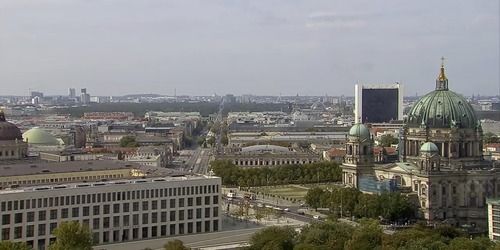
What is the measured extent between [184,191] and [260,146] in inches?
3323

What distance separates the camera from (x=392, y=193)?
3654 inches

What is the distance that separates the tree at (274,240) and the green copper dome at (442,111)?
138 feet

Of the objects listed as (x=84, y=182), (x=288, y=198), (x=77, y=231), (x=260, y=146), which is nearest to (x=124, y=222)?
(x=84, y=182)

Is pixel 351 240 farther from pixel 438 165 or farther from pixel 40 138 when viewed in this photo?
pixel 40 138

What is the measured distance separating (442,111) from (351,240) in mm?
43430

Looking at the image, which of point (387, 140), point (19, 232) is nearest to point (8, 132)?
point (19, 232)

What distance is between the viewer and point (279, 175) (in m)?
128

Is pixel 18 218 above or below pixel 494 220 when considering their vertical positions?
above

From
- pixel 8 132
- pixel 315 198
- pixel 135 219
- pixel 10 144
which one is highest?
pixel 8 132

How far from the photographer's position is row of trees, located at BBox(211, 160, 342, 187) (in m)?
126

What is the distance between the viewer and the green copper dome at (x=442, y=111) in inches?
4018

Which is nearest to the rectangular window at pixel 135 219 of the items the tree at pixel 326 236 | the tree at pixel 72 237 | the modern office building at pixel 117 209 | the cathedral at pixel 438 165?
the modern office building at pixel 117 209

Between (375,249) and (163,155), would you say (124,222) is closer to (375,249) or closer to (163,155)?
(375,249)

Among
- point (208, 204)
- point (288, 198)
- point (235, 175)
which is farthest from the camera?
point (235, 175)
